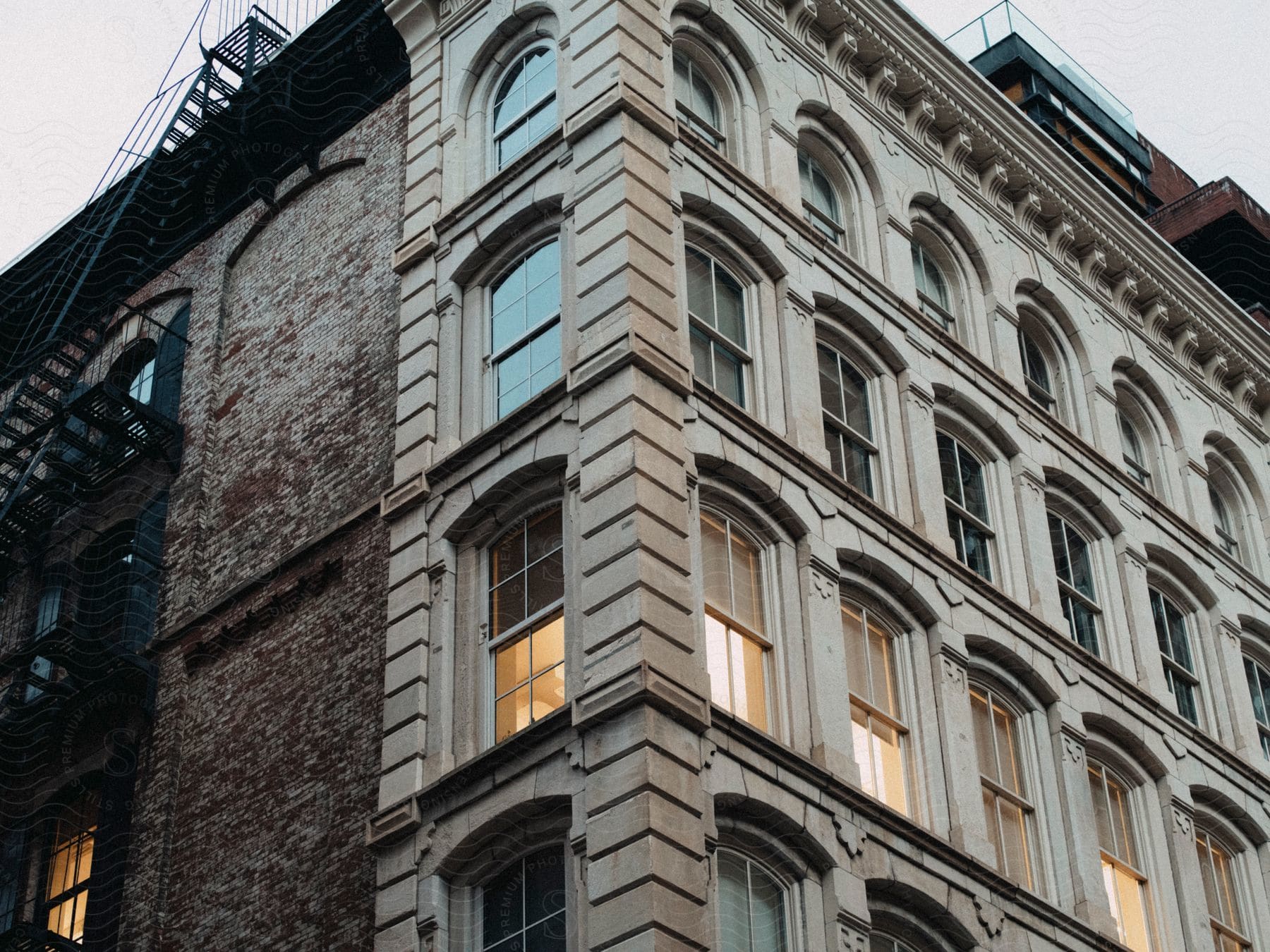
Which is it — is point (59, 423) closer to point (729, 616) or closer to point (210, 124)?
point (210, 124)

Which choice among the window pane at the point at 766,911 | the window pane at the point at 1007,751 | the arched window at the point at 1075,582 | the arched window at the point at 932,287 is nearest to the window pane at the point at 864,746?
the window pane at the point at 766,911

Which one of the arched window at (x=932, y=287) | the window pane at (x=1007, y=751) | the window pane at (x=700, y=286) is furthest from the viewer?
the arched window at (x=932, y=287)

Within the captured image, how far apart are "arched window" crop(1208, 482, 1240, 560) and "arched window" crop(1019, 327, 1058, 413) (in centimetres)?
403

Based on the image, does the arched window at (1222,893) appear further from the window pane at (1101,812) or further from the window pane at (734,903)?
the window pane at (734,903)

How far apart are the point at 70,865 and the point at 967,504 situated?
12326mm

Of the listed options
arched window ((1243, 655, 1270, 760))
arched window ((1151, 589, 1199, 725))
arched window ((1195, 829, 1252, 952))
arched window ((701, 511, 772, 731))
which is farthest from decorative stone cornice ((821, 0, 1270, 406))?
arched window ((701, 511, 772, 731))

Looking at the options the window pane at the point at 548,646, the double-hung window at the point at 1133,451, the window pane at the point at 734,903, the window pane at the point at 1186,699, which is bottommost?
the window pane at the point at 734,903

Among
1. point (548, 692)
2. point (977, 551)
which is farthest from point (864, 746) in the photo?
point (977, 551)

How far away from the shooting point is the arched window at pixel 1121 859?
24.6 meters

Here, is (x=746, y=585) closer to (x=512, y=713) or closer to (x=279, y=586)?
(x=512, y=713)

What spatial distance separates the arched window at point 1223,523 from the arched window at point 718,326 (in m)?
12.0

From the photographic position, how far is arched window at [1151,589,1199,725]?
28906 millimetres

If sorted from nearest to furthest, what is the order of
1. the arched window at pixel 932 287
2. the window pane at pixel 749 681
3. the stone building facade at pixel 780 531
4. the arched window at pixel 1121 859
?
the stone building facade at pixel 780 531 < the window pane at pixel 749 681 < the arched window at pixel 1121 859 < the arched window at pixel 932 287

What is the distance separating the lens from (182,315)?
30.5 meters
